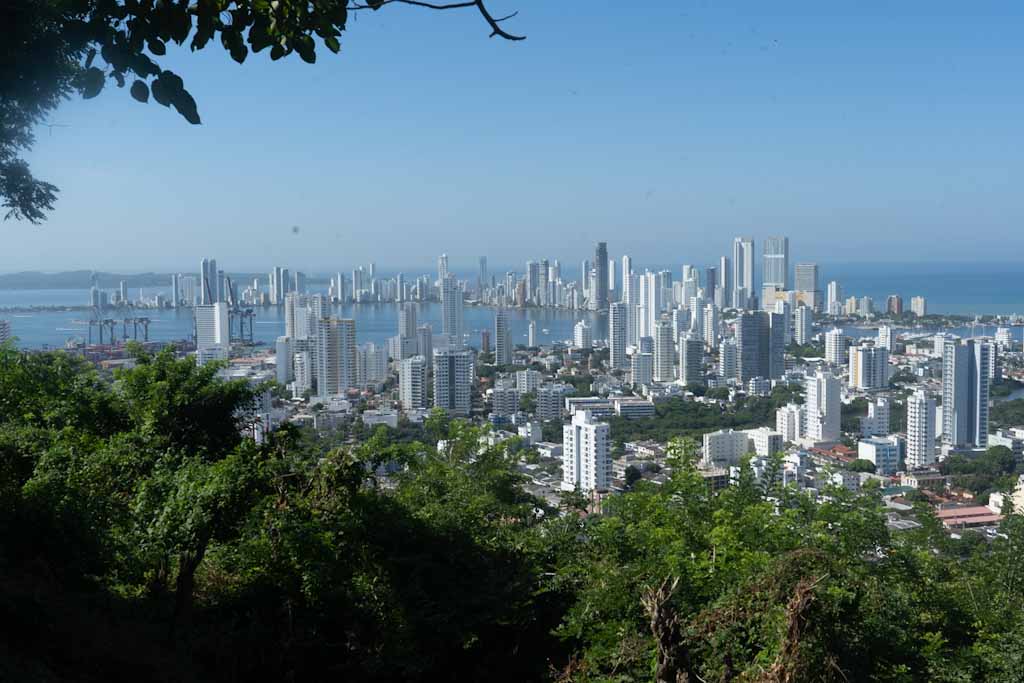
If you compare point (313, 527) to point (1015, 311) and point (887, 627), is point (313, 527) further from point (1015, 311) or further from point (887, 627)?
point (1015, 311)

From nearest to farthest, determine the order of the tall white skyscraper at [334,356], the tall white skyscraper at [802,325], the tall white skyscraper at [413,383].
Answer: the tall white skyscraper at [413,383]
the tall white skyscraper at [334,356]
the tall white skyscraper at [802,325]

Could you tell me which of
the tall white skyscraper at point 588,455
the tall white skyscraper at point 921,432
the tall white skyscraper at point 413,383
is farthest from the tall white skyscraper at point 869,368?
the tall white skyscraper at point 588,455

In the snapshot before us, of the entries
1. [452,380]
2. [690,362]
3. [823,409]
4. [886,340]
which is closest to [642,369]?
[690,362]

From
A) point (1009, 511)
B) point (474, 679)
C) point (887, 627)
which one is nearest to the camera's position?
point (887, 627)

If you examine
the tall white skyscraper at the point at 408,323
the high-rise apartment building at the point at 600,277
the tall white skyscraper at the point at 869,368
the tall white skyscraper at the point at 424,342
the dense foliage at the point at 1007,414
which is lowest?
the dense foliage at the point at 1007,414

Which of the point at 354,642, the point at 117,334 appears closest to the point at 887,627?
the point at 354,642

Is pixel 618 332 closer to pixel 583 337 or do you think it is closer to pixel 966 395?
pixel 583 337

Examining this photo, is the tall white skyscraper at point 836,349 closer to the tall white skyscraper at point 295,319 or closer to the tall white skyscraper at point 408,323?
the tall white skyscraper at point 408,323
